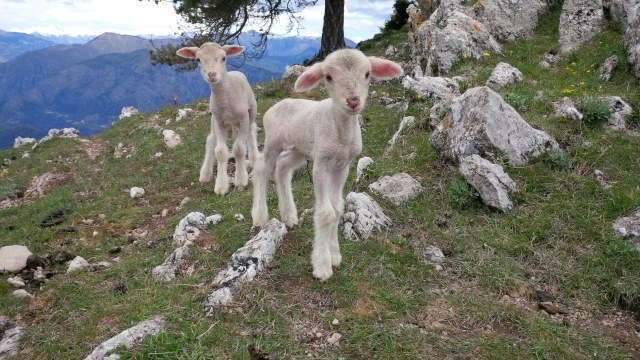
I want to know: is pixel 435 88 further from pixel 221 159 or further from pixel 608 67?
pixel 221 159

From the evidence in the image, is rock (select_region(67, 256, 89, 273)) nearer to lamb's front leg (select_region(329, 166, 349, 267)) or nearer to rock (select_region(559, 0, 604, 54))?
lamb's front leg (select_region(329, 166, 349, 267))

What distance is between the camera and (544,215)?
5.46 meters

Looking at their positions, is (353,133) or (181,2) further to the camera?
(181,2)

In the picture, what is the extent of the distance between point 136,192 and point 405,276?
6.02 meters

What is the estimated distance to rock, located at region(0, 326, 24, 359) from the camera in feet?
13.2

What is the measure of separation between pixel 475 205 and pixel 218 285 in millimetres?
3661

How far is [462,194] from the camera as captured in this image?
594cm

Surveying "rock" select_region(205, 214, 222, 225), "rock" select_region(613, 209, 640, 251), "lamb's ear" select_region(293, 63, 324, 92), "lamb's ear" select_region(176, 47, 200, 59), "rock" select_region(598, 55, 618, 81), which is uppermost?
"lamb's ear" select_region(293, 63, 324, 92)

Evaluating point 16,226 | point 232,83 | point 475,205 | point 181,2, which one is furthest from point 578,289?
point 181,2

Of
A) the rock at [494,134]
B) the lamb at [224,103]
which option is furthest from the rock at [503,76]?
the lamb at [224,103]

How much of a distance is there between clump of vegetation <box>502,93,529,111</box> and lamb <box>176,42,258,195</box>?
5.06 m

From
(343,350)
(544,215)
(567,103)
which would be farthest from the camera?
(567,103)

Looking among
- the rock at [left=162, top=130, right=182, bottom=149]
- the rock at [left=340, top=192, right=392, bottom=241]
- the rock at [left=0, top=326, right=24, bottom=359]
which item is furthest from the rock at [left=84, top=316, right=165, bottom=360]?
the rock at [left=162, top=130, right=182, bottom=149]

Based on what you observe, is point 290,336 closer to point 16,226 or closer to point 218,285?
point 218,285
